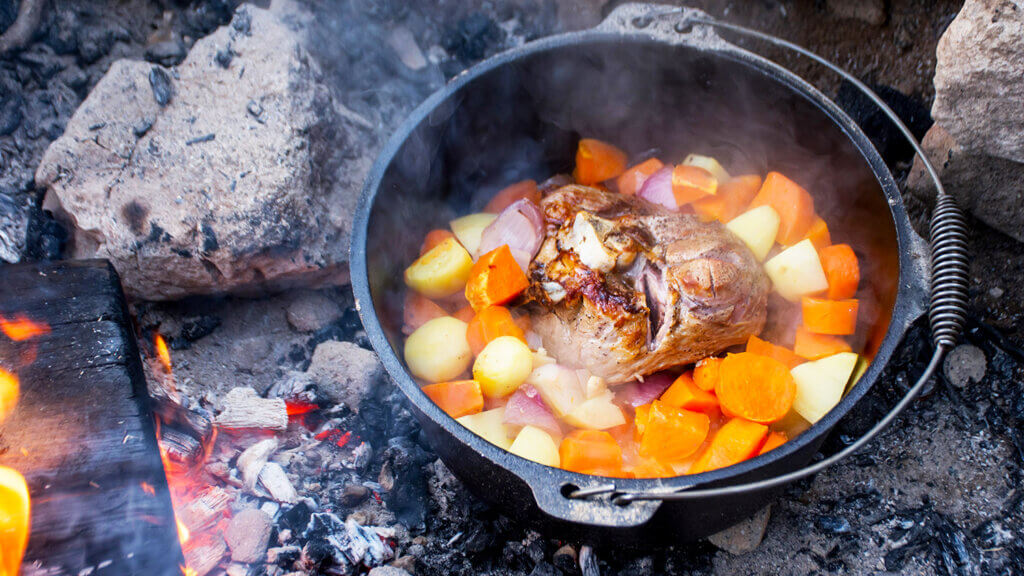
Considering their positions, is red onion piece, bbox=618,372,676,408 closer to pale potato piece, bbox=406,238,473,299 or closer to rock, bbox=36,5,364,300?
pale potato piece, bbox=406,238,473,299

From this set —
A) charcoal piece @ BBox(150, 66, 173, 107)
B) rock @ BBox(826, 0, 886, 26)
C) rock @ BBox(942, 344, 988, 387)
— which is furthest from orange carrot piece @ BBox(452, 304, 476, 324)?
rock @ BBox(826, 0, 886, 26)

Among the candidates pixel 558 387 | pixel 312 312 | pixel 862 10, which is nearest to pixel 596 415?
pixel 558 387

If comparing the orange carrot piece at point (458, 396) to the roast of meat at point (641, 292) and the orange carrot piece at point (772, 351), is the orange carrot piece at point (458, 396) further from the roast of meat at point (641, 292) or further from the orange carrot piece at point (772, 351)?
the orange carrot piece at point (772, 351)

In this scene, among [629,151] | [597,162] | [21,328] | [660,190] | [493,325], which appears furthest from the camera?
[629,151]

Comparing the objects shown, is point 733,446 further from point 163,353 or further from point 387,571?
point 163,353

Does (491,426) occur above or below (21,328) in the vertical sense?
below

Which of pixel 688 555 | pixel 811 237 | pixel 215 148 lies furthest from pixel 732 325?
pixel 215 148

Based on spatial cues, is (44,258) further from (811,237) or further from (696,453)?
(811,237)
